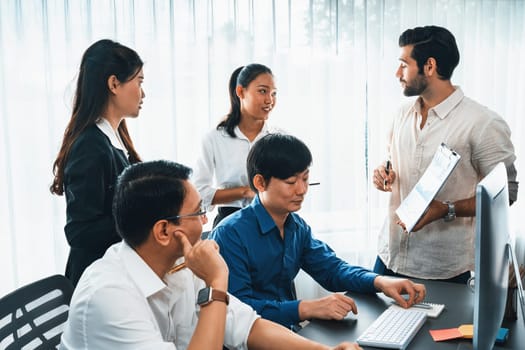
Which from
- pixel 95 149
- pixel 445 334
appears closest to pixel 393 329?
pixel 445 334

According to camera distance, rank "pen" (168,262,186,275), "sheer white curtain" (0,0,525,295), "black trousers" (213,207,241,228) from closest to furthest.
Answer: "pen" (168,262,186,275) → "black trousers" (213,207,241,228) → "sheer white curtain" (0,0,525,295)

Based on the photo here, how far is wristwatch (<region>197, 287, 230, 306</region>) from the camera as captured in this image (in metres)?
1.24

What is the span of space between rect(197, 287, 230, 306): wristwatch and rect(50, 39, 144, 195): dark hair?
33.6 inches

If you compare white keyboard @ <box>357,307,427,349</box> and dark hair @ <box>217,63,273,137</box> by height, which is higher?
dark hair @ <box>217,63,273,137</box>

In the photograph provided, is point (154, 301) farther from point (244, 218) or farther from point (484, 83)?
point (484, 83)

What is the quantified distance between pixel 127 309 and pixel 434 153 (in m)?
1.53

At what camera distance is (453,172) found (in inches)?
85.8

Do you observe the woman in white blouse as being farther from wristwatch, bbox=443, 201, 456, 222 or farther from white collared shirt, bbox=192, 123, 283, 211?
wristwatch, bbox=443, 201, 456, 222

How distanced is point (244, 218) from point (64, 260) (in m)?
1.49

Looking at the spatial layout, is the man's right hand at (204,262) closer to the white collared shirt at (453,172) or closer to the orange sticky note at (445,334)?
the orange sticky note at (445,334)

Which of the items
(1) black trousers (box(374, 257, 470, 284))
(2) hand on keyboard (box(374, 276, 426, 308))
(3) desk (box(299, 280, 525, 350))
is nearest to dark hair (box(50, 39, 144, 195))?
(3) desk (box(299, 280, 525, 350))

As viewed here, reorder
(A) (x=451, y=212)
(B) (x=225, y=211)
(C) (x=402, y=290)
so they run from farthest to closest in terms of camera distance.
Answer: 1. (B) (x=225, y=211)
2. (A) (x=451, y=212)
3. (C) (x=402, y=290)

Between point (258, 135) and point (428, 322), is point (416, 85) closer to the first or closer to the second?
point (258, 135)

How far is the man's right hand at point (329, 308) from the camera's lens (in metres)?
1.56
